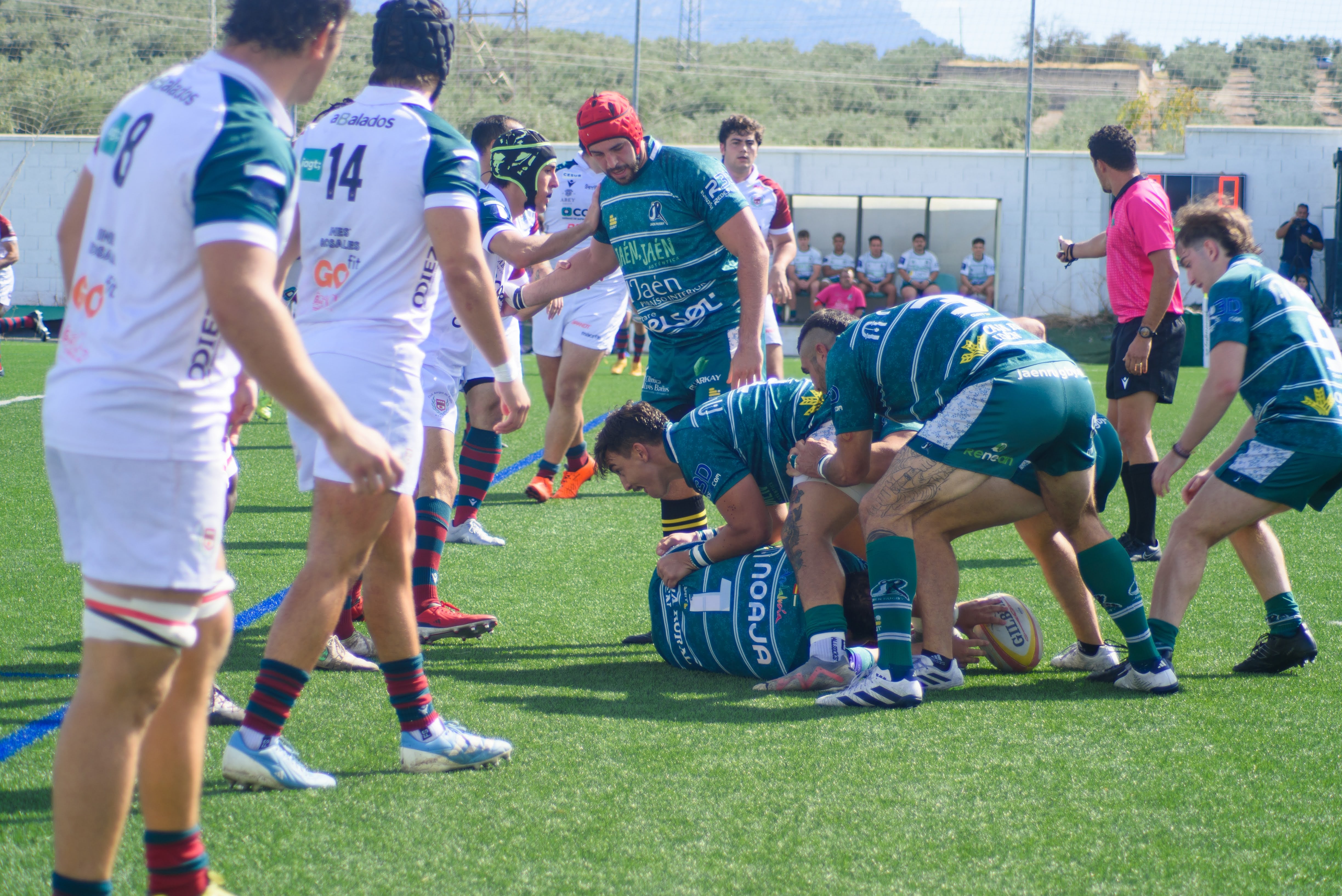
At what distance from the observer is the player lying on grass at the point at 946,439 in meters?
3.50

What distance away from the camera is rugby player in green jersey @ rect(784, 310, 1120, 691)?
12.4 feet

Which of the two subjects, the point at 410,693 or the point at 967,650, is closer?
the point at 410,693

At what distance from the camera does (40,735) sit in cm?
323

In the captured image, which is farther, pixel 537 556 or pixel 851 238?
pixel 851 238

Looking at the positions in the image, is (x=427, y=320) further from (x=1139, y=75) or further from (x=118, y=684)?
(x=1139, y=75)

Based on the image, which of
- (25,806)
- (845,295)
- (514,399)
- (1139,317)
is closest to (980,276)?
(845,295)

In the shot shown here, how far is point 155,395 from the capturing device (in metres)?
1.88

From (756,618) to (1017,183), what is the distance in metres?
22.1

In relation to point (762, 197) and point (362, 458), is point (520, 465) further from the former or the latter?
point (362, 458)

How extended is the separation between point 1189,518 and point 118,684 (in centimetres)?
336

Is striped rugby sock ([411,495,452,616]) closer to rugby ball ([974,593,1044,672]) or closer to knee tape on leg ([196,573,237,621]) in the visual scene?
rugby ball ([974,593,1044,672])

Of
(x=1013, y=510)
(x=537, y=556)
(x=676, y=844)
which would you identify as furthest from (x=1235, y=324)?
(x=537, y=556)

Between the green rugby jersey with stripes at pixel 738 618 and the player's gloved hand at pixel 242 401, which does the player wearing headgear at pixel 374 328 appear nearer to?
the player's gloved hand at pixel 242 401

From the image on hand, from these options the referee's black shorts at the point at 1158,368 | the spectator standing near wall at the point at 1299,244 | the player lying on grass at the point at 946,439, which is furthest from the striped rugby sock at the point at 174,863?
the spectator standing near wall at the point at 1299,244
